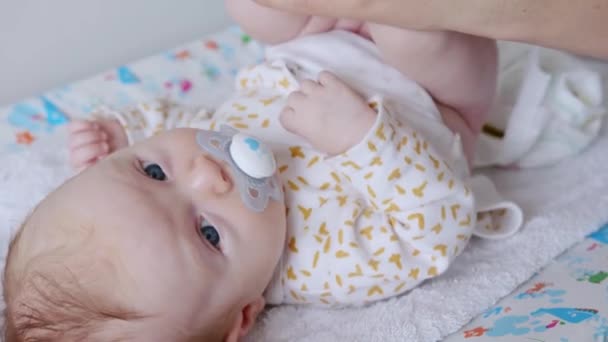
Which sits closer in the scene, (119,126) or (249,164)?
(249,164)

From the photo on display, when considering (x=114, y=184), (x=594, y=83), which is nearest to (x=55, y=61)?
(x=114, y=184)

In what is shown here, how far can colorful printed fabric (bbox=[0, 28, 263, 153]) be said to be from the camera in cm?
133

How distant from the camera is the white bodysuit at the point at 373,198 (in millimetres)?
944

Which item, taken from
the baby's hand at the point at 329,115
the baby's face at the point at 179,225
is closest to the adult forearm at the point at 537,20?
the baby's hand at the point at 329,115

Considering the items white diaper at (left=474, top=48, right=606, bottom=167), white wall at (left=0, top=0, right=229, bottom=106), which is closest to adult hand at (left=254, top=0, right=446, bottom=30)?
white diaper at (left=474, top=48, right=606, bottom=167)

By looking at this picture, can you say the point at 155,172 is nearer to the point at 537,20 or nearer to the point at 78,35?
the point at 537,20

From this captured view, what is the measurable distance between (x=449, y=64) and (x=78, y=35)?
0.78m

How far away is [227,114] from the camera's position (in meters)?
1.10

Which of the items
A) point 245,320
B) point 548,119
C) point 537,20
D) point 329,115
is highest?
point 537,20

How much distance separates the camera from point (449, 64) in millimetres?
1017

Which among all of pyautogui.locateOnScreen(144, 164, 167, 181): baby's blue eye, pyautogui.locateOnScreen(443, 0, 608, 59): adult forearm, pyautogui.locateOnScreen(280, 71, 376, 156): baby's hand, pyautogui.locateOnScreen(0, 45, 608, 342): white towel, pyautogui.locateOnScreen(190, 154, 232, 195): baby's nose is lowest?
pyautogui.locateOnScreen(0, 45, 608, 342): white towel

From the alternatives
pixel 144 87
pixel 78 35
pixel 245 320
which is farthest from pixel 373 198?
pixel 78 35

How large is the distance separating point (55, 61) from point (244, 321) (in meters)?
0.76

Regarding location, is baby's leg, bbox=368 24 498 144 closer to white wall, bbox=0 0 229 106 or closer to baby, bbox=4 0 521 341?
baby, bbox=4 0 521 341
